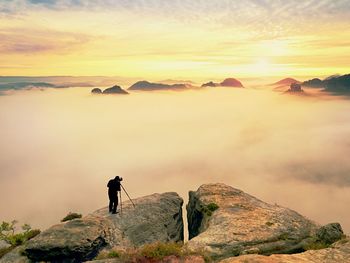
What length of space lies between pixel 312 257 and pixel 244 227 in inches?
415

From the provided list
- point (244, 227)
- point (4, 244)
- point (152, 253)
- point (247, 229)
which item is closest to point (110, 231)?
point (244, 227)

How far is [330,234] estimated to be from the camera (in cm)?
2812

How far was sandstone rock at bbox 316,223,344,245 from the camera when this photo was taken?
27828 millimetres

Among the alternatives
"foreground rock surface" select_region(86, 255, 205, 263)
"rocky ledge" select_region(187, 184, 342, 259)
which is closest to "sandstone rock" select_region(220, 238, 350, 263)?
"foreground rock surface" select_region(86, 255, 205, 263)

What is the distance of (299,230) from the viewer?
3123 centimetres

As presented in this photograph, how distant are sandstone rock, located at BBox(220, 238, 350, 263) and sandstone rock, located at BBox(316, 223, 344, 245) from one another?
4.40 m

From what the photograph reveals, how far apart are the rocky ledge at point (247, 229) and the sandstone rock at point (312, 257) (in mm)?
5262

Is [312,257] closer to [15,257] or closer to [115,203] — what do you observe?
[115,203]

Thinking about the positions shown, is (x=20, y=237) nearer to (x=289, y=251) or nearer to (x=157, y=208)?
(x=157, y=208)

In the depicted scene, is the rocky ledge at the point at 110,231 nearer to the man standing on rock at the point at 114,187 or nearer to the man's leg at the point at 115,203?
the man's leg at the point at 115,203

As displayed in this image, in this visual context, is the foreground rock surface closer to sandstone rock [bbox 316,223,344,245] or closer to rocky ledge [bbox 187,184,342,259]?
rocky ledge [bbox 187,184,342,259]

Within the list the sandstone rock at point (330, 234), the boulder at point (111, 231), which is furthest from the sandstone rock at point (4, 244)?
the sandstone rock at point (330, 234)

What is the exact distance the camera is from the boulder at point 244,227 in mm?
27031

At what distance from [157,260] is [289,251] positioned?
13.8m
